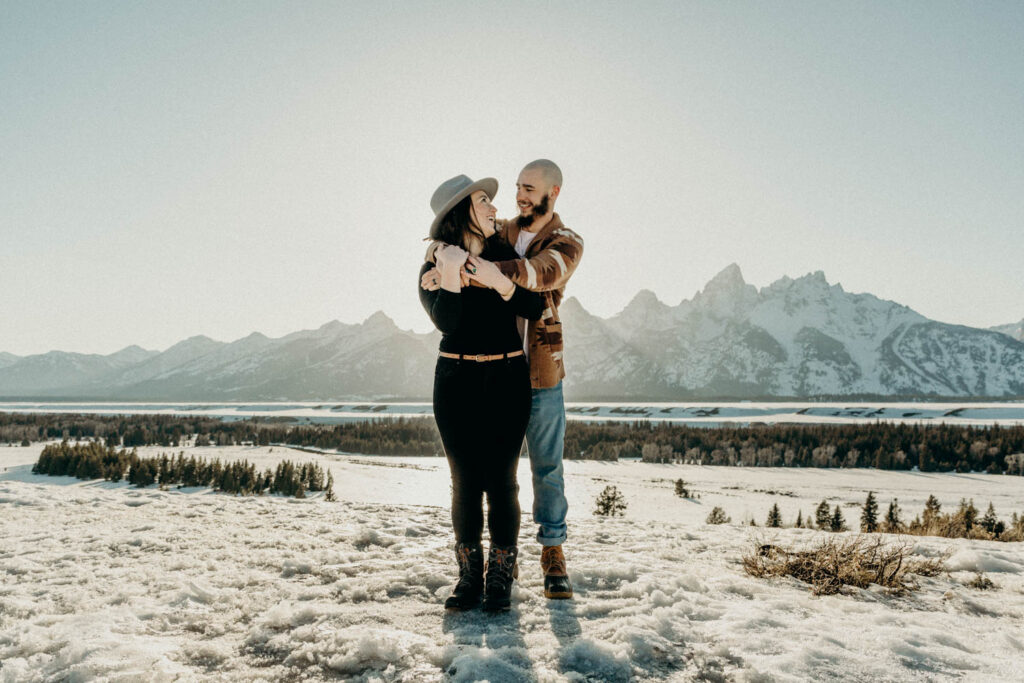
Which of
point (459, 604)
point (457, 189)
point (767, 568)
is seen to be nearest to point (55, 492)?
point (459, 604)

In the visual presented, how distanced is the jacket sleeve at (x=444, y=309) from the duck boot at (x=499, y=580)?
57.5 inches

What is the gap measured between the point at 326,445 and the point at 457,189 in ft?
194

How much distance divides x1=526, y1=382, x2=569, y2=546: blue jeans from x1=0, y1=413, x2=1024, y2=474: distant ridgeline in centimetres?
5058

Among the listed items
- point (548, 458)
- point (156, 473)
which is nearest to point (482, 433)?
point (548, 458)

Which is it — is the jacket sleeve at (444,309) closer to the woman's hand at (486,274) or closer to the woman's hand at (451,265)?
the woman's hand at (451,265)

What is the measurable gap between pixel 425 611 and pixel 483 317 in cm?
186

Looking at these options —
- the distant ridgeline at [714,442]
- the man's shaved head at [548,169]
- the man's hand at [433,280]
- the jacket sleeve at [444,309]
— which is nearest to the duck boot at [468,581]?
the jacket sleeve at [444,309]

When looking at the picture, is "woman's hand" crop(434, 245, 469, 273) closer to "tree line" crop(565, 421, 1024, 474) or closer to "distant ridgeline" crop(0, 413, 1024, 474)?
"distant ridgeline" crop(0, 413, 1024, 474)

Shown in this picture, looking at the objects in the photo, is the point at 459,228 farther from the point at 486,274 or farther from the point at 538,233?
the point at 538,233

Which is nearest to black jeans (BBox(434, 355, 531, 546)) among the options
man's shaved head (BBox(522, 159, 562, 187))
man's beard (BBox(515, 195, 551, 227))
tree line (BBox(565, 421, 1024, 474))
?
man's beard (BBox(515, 195, 551, 227))

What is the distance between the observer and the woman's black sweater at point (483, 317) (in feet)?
11.4

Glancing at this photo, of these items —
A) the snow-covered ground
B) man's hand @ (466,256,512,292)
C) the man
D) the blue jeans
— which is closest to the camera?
the snow-covered ground

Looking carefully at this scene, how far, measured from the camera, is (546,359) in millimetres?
3822

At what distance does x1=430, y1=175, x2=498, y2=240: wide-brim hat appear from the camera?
339 centimetres
